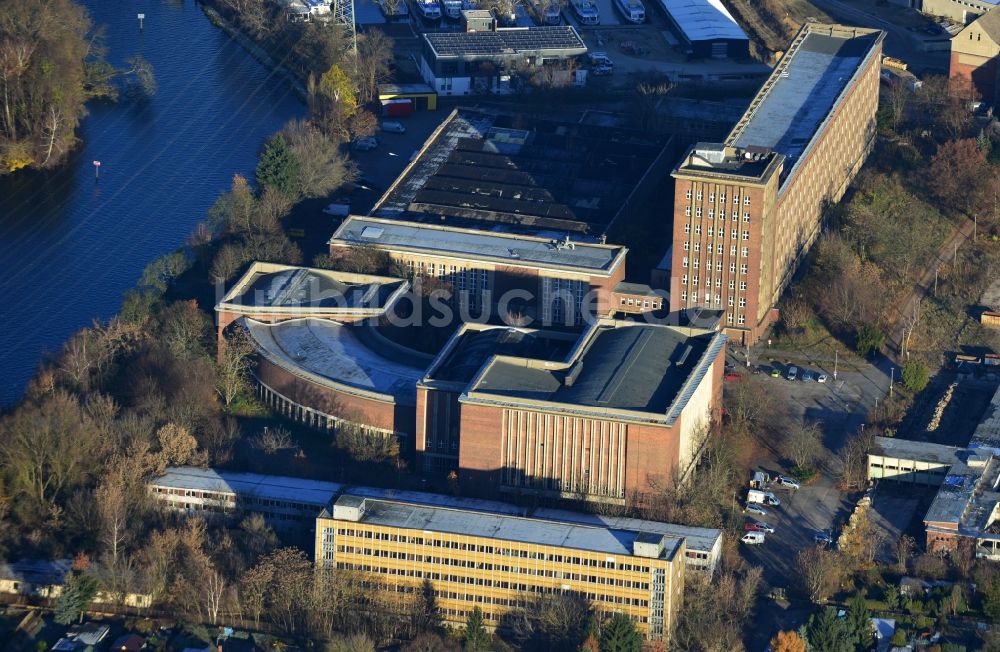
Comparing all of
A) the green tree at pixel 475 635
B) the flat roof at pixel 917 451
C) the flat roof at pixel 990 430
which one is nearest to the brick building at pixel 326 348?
the green tree at pixel 475 635

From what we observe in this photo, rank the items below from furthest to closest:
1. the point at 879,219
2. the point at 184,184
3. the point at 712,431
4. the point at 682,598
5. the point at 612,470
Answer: the point at 184,184 → the point at 879,219 → the point at 712,431 → the point at 612,470 → the point at 682,598

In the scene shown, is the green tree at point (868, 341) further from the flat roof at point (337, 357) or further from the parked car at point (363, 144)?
the parked car at point (363, 144)

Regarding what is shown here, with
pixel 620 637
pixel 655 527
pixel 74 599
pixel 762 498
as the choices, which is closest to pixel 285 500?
pixel 74 599

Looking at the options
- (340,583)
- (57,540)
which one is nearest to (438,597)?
(340,583)

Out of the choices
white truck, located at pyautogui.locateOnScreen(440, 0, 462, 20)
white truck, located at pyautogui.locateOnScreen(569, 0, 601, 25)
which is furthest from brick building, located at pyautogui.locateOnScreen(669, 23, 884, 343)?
white truck, located at pyautogui.locateOnScreen(440, 0, 462, 20)

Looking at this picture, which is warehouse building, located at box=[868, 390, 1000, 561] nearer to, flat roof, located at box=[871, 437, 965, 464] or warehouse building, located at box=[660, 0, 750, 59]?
flat roof, located at box=[871, 437, 965, 464]

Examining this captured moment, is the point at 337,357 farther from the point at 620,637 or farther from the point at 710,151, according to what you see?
the point at 620,637

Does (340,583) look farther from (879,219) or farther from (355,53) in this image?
(355,53)
